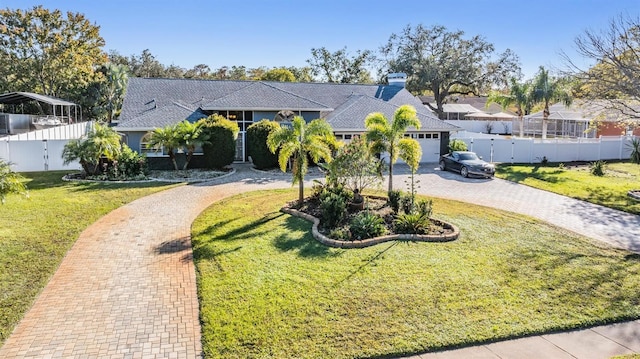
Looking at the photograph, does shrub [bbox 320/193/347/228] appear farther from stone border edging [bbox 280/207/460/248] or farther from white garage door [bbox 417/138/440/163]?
white garage door [bbox 417/138/440/163]

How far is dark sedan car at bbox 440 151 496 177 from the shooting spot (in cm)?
2242

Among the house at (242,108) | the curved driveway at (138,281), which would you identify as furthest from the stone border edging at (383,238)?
the house at (242,108)

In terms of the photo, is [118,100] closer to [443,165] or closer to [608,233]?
[443,165]

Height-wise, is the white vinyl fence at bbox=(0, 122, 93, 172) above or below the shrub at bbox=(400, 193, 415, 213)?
above

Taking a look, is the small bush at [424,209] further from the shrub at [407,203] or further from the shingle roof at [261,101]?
the shingle roof at [261,101]

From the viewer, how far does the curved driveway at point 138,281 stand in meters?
6.54

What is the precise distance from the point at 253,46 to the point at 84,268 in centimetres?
3082

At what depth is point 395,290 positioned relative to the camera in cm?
841

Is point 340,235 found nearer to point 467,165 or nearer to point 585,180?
point 467,165

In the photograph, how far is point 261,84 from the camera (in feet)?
97.8

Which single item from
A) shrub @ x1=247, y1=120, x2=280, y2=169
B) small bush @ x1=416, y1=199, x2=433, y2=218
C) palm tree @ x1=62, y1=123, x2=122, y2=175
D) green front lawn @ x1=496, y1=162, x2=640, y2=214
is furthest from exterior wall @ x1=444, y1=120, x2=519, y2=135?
palm tree @ x1=62, y1=123, x2=122, y2=175

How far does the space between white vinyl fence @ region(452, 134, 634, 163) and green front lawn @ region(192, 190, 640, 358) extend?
16749 mm

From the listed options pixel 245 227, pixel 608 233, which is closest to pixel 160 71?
pixel 245 227

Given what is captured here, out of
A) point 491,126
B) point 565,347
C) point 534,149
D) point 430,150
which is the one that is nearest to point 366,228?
point 565,347
